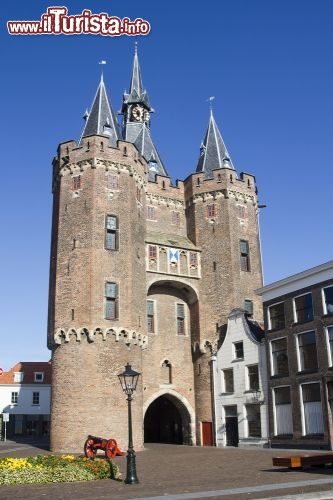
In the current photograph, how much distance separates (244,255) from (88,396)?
17417 mm

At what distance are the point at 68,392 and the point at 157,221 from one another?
54.7 ft

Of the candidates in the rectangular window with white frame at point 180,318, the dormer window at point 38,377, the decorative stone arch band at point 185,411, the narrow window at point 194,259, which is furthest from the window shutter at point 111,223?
the dormer window at point 38,377

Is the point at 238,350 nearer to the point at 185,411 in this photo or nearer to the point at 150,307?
the point at 185,411

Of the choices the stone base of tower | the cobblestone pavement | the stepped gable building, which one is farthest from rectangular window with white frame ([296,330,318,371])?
the cobblestone pavement

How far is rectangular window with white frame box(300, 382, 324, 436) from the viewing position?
99.7 ft

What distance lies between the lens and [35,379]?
6625cm

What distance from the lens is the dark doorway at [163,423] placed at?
4309 cm

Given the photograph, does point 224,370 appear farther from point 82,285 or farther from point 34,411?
point 34,411

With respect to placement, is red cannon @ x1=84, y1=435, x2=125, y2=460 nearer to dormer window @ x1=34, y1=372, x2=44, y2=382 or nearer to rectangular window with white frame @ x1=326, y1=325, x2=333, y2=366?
rectangular window with white frame @ x1=326, y1=325, x2=333, y2=366

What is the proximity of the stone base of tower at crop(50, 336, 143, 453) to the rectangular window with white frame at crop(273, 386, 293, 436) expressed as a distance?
9.10 metres

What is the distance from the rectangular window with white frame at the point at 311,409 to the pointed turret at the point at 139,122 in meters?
23.4

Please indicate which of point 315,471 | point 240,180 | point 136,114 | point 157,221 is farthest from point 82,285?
point 136,114

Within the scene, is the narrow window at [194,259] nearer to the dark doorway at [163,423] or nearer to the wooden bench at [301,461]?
the dark doorway at [163,423]

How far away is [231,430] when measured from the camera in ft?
123
